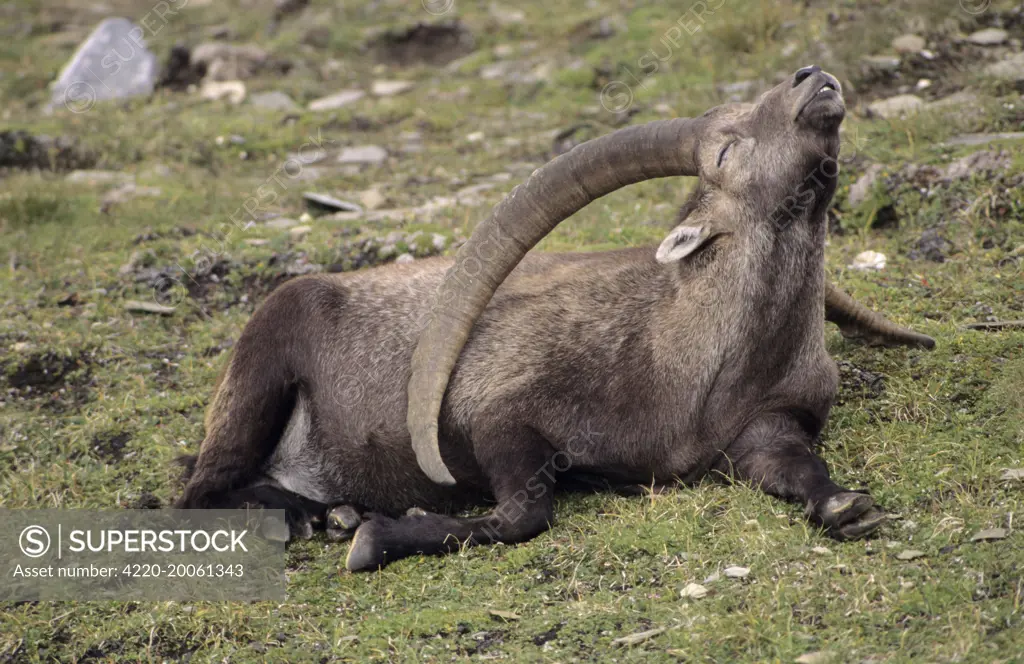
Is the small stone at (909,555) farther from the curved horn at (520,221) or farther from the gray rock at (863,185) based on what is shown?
the gray rock at (863,185)

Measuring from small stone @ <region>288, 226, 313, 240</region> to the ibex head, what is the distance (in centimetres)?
361

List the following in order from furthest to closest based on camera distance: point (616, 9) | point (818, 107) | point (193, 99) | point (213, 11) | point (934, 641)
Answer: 1. point (213, 11)
2. point (616, 9)
3. point (193, 99)
4. point (818, 107)
5. point (934, 641)

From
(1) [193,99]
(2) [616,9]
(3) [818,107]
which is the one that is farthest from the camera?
(2) [616,9]

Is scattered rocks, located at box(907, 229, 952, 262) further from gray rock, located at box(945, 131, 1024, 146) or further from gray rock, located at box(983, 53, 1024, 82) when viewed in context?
gray rock, located at box(983, 53, 1024, 82)

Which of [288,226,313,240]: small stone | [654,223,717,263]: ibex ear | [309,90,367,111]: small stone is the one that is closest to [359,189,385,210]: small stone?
[288,226,313,240]: small stone

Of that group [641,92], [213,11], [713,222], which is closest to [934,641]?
[713,222]

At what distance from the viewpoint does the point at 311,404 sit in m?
6.38

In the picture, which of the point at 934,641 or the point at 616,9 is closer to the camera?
the point at 934,641

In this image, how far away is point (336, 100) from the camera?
42.8ft

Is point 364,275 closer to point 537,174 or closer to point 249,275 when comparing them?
point 537,174

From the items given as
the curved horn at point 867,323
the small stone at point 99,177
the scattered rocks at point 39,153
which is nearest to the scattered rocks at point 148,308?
the small stone at point 99,177

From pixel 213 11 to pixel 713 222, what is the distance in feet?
42.3

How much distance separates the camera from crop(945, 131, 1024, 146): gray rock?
834 centimetres

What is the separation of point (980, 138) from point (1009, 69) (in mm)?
1312
